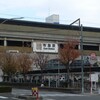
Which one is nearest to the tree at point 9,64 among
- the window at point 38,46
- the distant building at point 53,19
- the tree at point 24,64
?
the tree at point 24,64

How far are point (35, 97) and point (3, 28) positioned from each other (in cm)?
6340

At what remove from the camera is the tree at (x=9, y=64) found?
226 ft

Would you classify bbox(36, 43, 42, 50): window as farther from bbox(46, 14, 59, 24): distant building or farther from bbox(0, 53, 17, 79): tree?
bbox(46, 14, 59, 24): distant building

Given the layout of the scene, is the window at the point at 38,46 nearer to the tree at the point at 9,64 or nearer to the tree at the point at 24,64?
the tree at the point at 9,64

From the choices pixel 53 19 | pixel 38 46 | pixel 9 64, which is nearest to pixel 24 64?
pixel 9 64

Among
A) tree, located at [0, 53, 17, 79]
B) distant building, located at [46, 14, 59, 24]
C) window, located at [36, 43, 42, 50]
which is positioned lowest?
tree, located at [0, 53, 17, 79]

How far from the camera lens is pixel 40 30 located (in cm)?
9950

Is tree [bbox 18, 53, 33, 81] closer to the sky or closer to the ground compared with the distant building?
closer to the ground

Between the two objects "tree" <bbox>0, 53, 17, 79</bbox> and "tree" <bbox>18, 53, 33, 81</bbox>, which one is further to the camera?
"tree" <bbox>0, 53, 17, 79</bbox>

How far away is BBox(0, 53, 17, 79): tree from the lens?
2707 inches

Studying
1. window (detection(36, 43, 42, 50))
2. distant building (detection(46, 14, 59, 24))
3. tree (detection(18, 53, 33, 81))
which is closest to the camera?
tree (detection(18, 53, 33, 81))

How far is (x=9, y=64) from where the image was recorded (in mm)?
69188

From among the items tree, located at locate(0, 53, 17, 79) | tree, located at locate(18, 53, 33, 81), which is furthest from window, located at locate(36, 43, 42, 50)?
tree, located at locate(18, 53, 33, 81)

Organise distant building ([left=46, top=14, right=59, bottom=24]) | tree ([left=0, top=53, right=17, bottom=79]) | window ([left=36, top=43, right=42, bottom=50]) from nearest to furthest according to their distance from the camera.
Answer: tree ([left=0, top=53, right=17, bottom=79]) → window ([left=36, top=43, right=42, bottom=50]) → distant building ([left=46, top=14, right=59, bottom=24])
